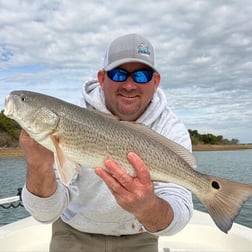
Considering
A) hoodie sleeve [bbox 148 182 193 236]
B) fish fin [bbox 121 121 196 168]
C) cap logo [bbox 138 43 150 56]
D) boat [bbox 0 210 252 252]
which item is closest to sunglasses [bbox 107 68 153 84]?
cap logo [bbox 138 43 150 56]

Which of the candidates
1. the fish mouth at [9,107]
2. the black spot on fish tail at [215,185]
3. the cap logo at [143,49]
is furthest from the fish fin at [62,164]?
the cap logo at [143,49]

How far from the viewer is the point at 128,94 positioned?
3.20 m

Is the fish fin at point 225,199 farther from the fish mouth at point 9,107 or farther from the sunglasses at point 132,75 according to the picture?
the fish mouth at point 9,107

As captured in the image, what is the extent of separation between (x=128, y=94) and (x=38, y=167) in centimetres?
98

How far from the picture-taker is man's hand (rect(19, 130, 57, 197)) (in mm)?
2572

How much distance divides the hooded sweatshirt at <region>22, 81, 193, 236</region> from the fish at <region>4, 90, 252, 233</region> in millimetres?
493

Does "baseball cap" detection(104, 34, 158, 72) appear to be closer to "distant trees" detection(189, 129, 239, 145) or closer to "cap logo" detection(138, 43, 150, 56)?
"cap logo" detection(138, 43, 150, 56)

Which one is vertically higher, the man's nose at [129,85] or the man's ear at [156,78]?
Result: the man's ear at [156,78]

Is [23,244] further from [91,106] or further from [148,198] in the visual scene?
[148,198]

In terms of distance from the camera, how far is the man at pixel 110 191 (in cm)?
274

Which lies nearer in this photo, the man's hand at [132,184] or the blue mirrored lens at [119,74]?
the man's hand at [132,184]

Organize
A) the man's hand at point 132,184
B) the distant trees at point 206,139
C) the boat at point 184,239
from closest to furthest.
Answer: the man's hand at point 132,184 < the boat at point 184,239 < the distant trees at point 206,139

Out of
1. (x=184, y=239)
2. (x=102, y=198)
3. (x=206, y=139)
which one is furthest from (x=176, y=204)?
(x=206, y=139)

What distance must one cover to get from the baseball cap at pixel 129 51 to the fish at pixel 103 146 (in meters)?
0.74
